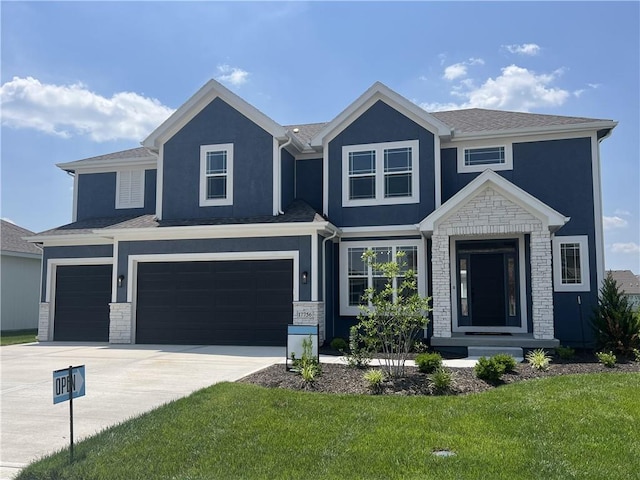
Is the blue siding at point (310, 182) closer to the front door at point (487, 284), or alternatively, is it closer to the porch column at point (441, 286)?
the porch column at point (441, 286)

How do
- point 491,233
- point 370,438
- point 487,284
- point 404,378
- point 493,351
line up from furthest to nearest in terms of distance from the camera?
1. point 487,284
2. point 491,233
3. point 493,351
4. point 404,378
5. point 370,438

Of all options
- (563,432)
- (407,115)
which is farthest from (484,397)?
(407,115)

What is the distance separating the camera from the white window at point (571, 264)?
14.1 m

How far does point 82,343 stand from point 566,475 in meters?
14.7

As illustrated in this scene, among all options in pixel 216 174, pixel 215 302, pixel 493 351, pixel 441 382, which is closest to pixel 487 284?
pixel 493 351

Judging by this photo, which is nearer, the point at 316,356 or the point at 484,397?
the point at 484,397

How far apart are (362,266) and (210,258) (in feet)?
14.5

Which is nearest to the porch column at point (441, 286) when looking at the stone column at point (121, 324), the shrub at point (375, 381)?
the shrub at point (375, 381)

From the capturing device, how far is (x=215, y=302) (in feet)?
48.4

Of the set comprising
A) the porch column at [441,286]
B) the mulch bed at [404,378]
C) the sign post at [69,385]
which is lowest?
the mulch bed at [404,378]

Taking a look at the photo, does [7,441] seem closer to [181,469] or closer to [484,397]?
[181,469]

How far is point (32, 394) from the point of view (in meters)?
8.32

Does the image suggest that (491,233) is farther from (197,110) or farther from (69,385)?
(69,385)

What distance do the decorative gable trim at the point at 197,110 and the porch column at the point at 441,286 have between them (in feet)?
20.4
